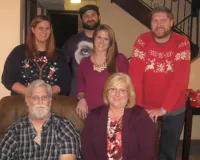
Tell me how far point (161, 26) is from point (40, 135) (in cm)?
120

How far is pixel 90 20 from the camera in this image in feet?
10.2

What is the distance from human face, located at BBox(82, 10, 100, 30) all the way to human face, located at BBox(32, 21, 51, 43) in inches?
21.1

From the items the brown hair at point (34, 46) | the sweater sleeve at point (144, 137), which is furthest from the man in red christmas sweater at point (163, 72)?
the brown hair at point (34, 46)

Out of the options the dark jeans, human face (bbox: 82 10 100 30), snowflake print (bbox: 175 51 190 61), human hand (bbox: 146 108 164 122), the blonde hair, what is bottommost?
the dark jeans

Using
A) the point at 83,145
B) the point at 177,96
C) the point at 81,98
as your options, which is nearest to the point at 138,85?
the point at 177,96

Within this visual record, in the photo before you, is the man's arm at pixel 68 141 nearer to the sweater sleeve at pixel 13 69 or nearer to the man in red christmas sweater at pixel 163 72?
the man in red christmas sweater at pixel 163 72

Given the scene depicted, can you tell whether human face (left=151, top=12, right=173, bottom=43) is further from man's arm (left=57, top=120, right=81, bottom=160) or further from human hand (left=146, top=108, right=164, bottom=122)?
man's arm (left=57, top=120, right=81, bottom=160)

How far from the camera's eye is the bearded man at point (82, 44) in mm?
3062

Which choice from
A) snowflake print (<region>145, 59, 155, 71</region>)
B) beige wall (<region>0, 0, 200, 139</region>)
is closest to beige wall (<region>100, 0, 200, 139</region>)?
beige wall (<region>0, 0, 200, 139</region>)

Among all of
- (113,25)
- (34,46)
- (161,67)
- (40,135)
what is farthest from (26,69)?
(113,25)

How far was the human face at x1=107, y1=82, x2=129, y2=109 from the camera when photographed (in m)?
Answer: 2.15

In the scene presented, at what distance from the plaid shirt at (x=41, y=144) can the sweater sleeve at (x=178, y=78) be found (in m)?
0.75

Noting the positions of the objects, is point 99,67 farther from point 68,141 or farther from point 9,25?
point 9,25

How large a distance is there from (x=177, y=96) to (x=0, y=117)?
1301 millimetres
